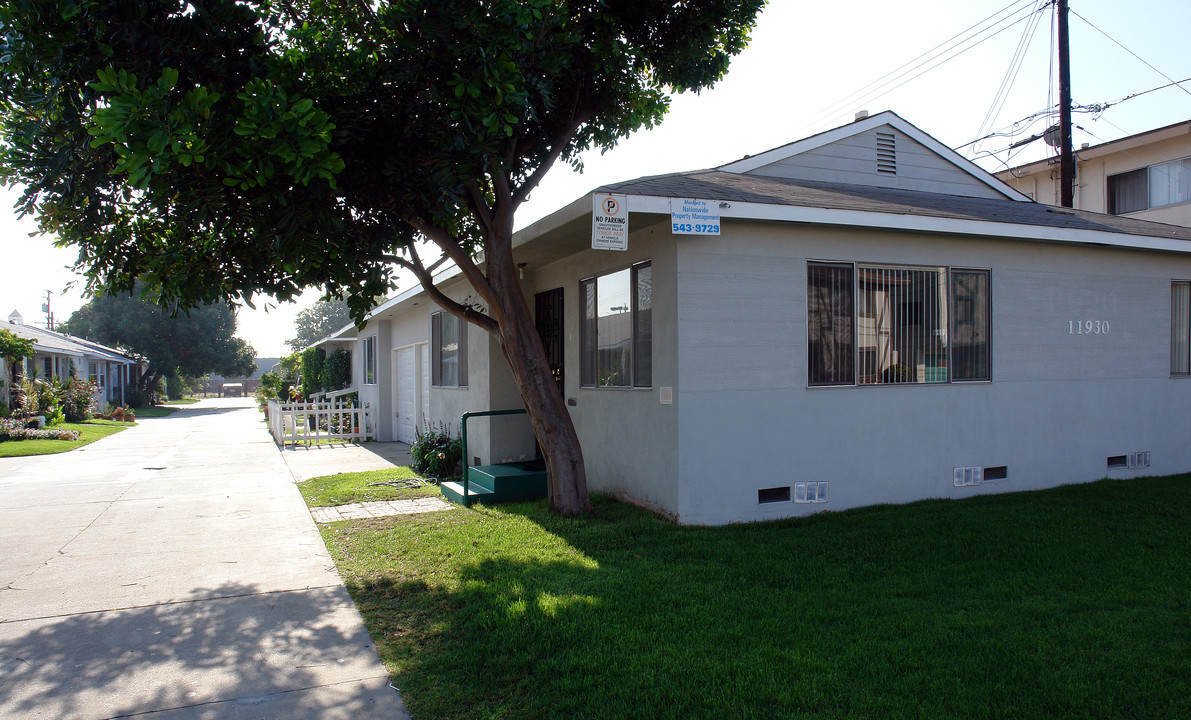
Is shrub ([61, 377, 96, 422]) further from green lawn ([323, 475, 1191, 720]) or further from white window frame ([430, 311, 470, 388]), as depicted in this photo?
green lawn ([323, 475, 1191, 720])

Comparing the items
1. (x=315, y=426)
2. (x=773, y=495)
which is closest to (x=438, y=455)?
(x=773, y=495)

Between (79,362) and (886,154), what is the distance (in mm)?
34777

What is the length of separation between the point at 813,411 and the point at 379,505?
5.31m

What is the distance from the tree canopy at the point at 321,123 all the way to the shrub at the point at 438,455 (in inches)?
153

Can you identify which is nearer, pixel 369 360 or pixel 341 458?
pixel 341 458

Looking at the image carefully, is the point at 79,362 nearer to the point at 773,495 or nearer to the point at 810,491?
the point at 773,495

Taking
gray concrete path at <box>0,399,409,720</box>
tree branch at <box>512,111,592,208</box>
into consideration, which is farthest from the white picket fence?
tree branch at <box>512,111,592,208</box>

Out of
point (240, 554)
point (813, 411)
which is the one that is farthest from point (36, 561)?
point (813, 411)

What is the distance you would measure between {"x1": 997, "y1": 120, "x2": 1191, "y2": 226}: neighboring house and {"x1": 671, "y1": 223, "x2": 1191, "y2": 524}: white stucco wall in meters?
8.25

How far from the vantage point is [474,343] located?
457 inches

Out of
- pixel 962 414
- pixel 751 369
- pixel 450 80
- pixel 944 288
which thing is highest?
pixel 450 80

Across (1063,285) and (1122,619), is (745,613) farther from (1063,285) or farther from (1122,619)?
(1063,285)

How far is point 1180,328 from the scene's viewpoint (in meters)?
10.3

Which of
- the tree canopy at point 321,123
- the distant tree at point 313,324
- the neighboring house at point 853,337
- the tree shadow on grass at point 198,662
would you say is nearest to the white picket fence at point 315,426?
the neighboring house at point 853,337
